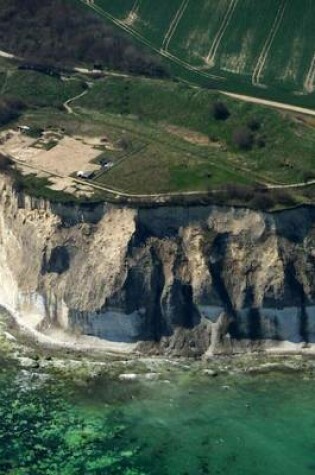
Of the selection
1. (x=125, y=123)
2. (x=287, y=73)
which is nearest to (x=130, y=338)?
(x=125, y=123)

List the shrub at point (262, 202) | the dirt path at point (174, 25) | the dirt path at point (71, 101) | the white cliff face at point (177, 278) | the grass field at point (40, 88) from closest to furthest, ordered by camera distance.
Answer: the white cliff face at point (177, 278) < the shrub at point (262, 202) < the dirt path at point (71, 101) < the grass field at point (40, 88) < the dirt path at point (174, 25)

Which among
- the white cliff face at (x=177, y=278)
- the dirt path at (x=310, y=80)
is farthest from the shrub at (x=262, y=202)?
the dirt path at (x=310, y=80)

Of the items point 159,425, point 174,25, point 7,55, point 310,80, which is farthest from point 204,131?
point 174,25

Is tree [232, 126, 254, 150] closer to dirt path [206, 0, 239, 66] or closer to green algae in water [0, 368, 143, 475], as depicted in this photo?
green algae in water [0, 368, 143, 475]

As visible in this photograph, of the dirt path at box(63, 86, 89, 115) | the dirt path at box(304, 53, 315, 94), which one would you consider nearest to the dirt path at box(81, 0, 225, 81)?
the dirt path at box(304, 53, 315, 94)

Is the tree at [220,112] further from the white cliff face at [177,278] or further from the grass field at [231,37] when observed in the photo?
the white cliff face at [177,278]

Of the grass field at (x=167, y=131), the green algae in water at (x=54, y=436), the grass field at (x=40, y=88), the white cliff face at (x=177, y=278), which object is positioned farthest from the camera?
the grass field at (x=40, y=88)
